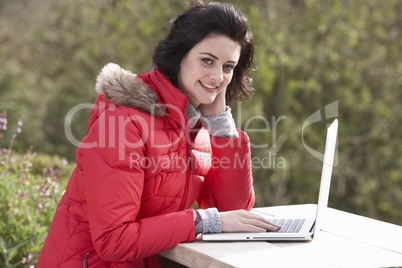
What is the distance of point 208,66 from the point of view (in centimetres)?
234

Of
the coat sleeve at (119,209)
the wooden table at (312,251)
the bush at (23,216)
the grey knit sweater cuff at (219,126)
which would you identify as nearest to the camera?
the wooden table at (312,251)

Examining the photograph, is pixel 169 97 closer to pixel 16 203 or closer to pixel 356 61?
pixel 16 203

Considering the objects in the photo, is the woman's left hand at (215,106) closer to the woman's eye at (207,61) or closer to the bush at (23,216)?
the woman's eye at (207,61)

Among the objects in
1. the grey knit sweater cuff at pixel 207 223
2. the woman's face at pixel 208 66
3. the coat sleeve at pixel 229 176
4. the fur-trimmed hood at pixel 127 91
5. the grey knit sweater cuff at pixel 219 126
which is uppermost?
the woman's face at pixel 208 66

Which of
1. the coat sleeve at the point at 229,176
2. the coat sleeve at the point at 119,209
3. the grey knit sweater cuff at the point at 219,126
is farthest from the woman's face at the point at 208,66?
the coat sleeve at the point at 119,209

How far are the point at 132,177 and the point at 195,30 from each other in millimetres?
689

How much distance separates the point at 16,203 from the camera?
329 centimetres

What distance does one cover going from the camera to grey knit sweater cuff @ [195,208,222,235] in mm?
2059

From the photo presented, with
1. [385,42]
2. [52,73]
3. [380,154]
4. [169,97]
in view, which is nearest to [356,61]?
[385,42]

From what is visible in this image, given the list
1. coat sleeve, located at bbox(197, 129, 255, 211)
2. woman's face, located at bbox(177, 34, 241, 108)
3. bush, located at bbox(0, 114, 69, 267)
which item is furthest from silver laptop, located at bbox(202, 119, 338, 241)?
bush, located at bbox(0, 114, 69, 267)

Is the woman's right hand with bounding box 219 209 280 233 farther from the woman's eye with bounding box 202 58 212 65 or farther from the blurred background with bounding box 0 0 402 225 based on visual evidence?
the blurred background with bounding box 0 0 402 225

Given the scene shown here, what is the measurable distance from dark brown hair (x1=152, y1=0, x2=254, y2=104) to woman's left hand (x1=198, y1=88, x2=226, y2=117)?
0.56 ft

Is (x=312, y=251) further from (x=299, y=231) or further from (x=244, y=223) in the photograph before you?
(x=244, y=223)

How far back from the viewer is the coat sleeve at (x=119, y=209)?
1.98 meters
